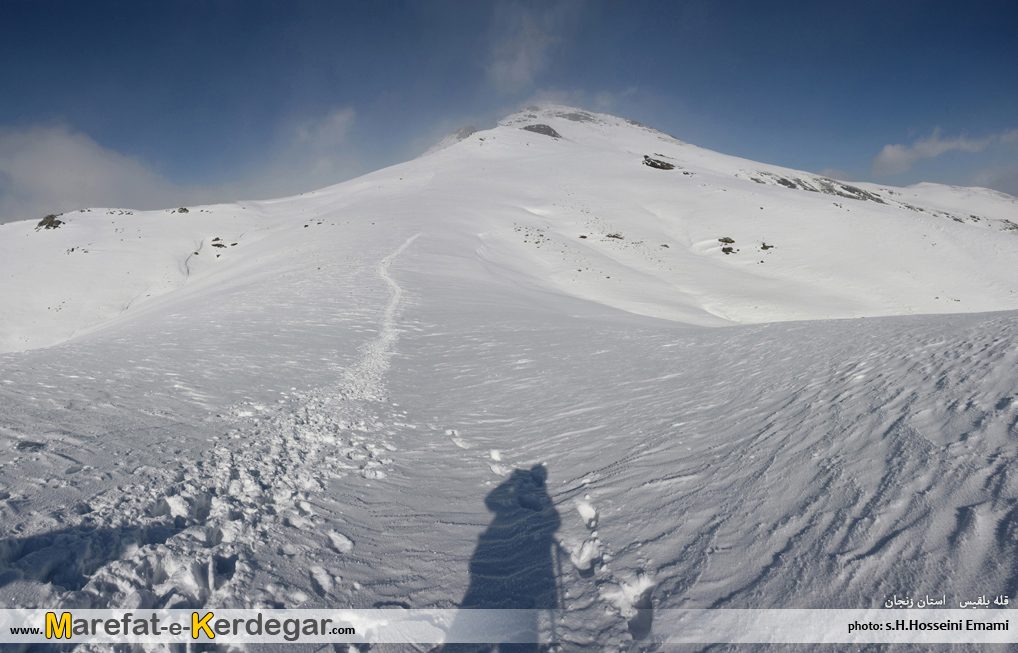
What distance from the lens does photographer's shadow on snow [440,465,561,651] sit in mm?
3592

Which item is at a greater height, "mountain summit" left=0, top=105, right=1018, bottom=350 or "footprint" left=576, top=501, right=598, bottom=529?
"mountain summit" left=0, top=105, right=1018, bottom=350

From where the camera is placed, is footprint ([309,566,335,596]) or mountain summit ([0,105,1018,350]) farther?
mountain summit ([0,105,1018,350])

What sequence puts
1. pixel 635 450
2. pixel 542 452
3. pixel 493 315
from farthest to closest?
pixel 493 315
pixel 542 452
pixel 635 450

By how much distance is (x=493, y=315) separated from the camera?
1430 centimetres

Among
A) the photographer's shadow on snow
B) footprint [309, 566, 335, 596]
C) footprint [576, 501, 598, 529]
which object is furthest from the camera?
footprint [576, 501, 598, 529]

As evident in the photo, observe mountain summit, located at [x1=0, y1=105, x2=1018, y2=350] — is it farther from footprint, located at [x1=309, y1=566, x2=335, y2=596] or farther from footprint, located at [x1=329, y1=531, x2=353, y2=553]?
footprint, located at [x1=309, y1=566, x2=335, y2=596]

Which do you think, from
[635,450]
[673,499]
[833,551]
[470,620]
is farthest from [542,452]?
[833,551]

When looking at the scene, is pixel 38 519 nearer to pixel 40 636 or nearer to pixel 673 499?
pixel 40 636

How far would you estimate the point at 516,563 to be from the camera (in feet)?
13.9

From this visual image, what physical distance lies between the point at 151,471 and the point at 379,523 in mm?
2473

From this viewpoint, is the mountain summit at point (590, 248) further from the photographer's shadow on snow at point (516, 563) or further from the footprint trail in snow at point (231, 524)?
the photographer's shadow on snow at point (516, 563)

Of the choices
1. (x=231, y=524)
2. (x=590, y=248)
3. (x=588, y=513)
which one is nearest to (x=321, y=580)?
(x=231, y=524)

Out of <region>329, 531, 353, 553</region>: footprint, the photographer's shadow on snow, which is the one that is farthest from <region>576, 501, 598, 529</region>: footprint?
<region>329, 531, 353, 553</region>: footprint

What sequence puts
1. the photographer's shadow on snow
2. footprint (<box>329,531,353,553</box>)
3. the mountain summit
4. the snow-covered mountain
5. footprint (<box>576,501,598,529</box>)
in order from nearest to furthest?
1. the snow-covered mountain
2. the photographer's shadow on snow
3. footprint (<box>329,531,353,553</box>)
4. footprint (<box>576,501,598,529</box>)
5. the mountain summit
